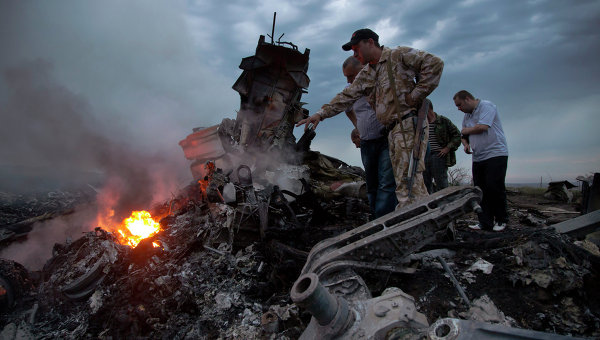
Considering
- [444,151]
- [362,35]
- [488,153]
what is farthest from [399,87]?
[444,151]

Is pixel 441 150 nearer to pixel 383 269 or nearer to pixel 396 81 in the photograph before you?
pixel 396 81

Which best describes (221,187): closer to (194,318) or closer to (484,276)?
(194,318)

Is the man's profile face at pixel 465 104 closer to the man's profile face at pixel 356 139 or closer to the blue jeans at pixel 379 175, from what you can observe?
the blue jeans at pixel 379 175

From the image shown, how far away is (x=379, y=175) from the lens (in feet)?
11.1

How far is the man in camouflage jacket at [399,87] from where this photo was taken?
9.08ft

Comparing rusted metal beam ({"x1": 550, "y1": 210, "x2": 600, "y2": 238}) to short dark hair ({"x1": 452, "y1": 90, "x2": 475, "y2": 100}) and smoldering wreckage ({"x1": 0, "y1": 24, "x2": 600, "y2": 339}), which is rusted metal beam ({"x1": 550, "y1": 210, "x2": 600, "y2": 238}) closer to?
smoldering wreckage ({"x1": 0, "y1": 24, "x2": 600, "y2": 339})

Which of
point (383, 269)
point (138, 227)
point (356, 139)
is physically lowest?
point (383, 269)

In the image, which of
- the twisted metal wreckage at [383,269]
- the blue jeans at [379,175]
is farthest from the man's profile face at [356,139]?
the twisted metal wreckage at [383,269]

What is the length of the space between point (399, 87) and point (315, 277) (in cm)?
227

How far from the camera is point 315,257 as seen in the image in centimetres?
214

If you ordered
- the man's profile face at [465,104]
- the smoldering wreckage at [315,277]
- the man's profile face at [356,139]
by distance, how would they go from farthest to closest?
the man's profile face at [356,139], the man's profile face at [465,104], the smoldering wreckage at [315,277]

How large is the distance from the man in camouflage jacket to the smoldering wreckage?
715 mm

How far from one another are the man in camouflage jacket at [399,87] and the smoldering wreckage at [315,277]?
2.35 feet

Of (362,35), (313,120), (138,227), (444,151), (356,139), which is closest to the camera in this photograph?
(362,35)
